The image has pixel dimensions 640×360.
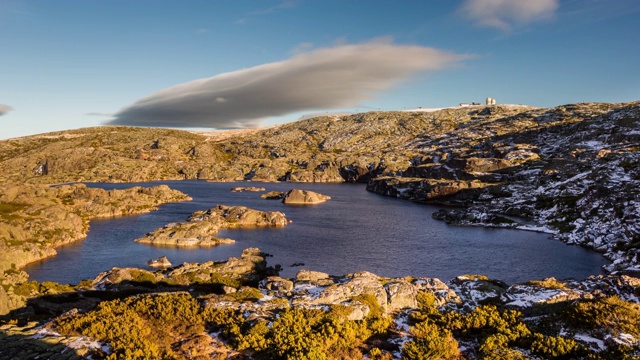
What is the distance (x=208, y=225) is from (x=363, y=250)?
5109 centimetres

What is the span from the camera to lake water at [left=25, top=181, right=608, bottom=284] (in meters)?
88.1

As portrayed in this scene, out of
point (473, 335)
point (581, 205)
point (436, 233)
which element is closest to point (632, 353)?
point (473, 335)

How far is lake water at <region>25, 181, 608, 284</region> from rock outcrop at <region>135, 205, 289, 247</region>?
4.39m

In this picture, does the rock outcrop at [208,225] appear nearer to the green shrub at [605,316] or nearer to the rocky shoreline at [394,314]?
the rocky shoreline at [394,314]

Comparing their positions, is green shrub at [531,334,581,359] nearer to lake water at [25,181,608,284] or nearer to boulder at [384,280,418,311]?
boulder at [384,280,418,311]

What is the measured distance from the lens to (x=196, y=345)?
23344 millimetres

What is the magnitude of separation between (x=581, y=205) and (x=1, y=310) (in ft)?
490

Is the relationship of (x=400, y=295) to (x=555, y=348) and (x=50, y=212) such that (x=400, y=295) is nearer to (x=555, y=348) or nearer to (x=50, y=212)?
(x=555, y=348)

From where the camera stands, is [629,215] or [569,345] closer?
[569,345]

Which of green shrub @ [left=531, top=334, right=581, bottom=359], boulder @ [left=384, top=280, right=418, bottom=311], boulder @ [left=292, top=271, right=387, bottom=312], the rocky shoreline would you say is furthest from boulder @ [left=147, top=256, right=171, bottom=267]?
green shrub @ [left=531, top=334, right=581, bottom=359]

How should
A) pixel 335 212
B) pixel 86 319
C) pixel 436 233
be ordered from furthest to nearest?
pixel 335 212, pixel 436 233, pixel 86 319

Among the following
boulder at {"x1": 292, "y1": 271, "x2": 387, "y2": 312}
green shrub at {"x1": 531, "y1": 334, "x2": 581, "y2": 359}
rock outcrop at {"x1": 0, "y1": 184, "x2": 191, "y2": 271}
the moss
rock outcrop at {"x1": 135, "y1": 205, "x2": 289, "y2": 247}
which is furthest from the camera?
A: rock outcrop at {"x1": 135, "y1": 205, "x2": 289, "y2": 247}

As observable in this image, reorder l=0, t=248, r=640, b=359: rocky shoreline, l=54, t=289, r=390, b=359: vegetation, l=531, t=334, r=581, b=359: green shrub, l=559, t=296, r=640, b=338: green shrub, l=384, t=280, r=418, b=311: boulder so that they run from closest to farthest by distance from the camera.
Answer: l=531, t=334, r=581, b=359: green shrub < l=54, t=289, r=390, b=359: vegetation < l=0, t=248, r=640, b=359: rocky shoreline < l=559, t=296, r=640, b=338: green shrub < l=384, t=280, r=418, b=311: boulder

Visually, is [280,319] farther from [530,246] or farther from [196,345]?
[530,246]
